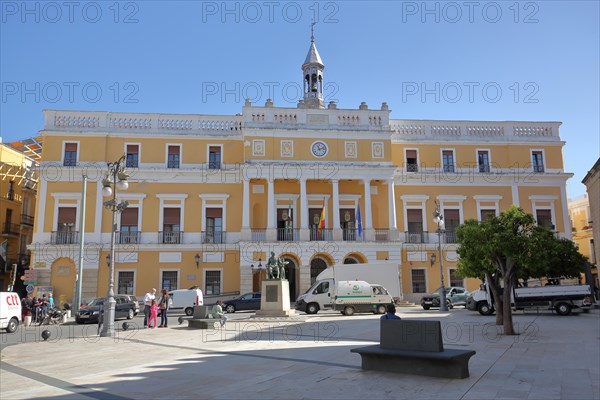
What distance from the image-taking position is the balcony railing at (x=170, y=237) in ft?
108

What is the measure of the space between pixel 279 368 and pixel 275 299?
12220mm

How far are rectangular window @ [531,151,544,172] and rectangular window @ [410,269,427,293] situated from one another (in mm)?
11391

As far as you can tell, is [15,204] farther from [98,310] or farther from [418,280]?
[418,280]

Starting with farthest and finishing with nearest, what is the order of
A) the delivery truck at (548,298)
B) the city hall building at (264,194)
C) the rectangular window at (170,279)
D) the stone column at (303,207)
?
the stone column at (303,207) < the rectangular window at (170,279) < the city hall building at (264,194) < the delivery truck at (548,298)

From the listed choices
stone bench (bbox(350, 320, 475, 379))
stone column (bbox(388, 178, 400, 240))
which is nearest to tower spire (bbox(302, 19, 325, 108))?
stone column (bbox(388, 178, 400, 240))

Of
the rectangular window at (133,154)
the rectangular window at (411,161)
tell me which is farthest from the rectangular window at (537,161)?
the rectangular window at (133,154)

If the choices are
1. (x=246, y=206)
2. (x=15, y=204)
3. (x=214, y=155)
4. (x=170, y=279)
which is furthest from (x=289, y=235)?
(x=15, y=204)

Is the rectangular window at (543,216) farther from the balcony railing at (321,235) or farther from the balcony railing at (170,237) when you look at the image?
the balcony railing at (170,237)

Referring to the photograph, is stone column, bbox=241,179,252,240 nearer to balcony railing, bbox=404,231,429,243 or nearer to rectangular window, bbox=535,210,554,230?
balcony railing, bbox=404,231,429,243

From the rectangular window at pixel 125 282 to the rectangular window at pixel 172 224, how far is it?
332 centimetres

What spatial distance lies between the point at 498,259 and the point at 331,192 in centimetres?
2001

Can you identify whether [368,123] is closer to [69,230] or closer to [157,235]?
[157,235]

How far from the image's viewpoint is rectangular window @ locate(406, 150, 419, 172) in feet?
117

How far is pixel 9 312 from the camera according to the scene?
754 inches
